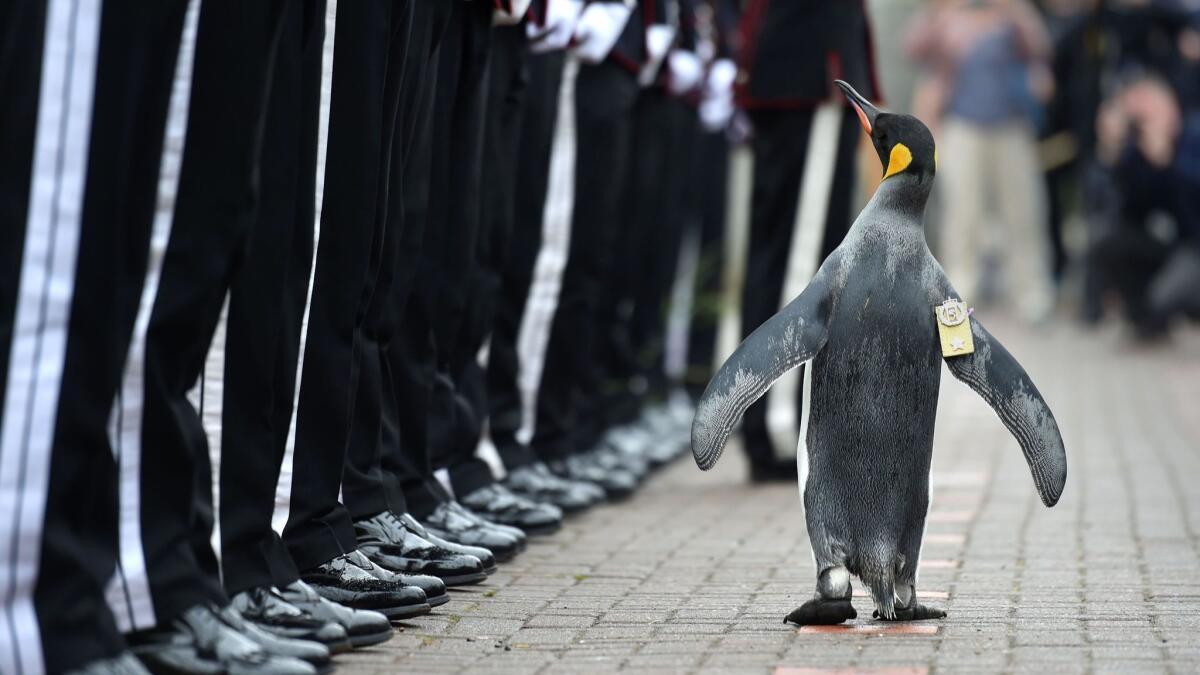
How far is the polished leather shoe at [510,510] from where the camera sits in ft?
18.1

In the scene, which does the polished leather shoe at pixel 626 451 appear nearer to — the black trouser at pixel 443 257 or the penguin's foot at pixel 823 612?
the black trouser at pixel 443 257

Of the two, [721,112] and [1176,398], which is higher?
[721,112]

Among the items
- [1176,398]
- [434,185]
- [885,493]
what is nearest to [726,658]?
[885,493]

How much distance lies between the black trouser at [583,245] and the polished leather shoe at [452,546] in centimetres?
165

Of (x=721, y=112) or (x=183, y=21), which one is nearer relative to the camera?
(x=183, y=21)

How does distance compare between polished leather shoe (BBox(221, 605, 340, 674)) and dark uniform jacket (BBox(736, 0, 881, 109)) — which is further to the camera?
dark uniform jacket (BBox(736, 0, 881, 109))

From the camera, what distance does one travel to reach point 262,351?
366 cm

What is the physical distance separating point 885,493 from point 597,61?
271 cm

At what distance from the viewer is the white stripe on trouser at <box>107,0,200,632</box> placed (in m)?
A: 3.25

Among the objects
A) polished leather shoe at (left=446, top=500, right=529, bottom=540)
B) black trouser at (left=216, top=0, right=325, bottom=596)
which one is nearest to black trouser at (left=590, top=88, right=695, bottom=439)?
polished leather shoe at (left=446, top=500, right=529, bottom=540)

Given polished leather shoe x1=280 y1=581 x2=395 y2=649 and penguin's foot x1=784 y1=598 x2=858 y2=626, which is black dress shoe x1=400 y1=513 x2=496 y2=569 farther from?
penguin's foot x1=784 y1=598 x2=858 y2=626

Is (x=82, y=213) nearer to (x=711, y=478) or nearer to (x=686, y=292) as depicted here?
(x=711, y=478)

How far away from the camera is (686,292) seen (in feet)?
30.3

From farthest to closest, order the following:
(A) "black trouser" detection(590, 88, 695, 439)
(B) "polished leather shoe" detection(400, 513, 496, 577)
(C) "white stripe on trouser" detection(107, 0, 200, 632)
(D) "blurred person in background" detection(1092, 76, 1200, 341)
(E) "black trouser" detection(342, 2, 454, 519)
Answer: (D) "blurred person in background" detection(1092, 76, 1200, 341), (A) "black trouser" detection(590, 88, 695, 439), (B) "polished leather shoe" detection(400, 513, 496, 577), (E) "black trouser" detection(342, 2, 454, 519), (C) "white stripe on trouser" detection(107, 0, 200, 632)
